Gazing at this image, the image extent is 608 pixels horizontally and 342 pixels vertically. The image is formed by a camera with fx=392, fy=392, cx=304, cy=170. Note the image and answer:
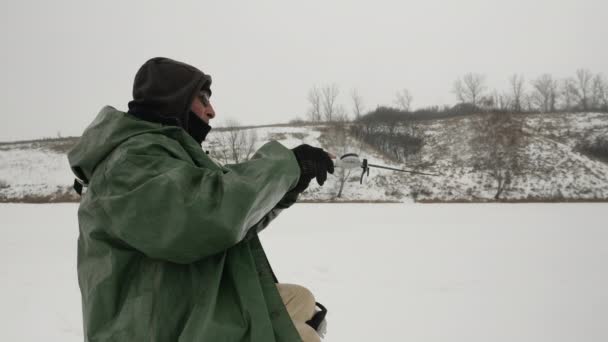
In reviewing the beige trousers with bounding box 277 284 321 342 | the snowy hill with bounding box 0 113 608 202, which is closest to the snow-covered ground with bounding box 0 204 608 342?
the beige trousers with bounding box 277 284 321 342

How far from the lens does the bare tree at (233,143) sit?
112 feet

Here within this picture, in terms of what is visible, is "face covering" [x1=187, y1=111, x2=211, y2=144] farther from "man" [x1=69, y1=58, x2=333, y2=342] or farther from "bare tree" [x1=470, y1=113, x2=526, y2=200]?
"bare tree" [x1=470, y1=113, x2=526, y2=200]

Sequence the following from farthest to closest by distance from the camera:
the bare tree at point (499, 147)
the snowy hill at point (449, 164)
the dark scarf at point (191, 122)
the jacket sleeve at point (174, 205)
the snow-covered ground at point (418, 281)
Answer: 1. the bare tree at point (499, 147)
2. the snowy hill at point (449, 164)
3. the snow-covered ground at point (418, 281)
4. the dark scarf at point (191, 122)
5. the jacket sleeve at point (174, 205)

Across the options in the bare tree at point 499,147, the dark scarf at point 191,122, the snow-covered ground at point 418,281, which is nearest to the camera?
the dark scarf at point 191,122

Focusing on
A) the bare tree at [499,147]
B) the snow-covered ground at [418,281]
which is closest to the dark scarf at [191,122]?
the snow-covered ground at [418,281]

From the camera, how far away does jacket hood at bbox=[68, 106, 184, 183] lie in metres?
1.16

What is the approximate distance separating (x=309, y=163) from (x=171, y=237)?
530 mm

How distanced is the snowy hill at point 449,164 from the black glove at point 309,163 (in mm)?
25113

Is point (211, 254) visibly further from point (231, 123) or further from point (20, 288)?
point (231, 123)

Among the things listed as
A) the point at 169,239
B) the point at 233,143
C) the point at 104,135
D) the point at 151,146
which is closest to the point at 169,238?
the point at 169,239

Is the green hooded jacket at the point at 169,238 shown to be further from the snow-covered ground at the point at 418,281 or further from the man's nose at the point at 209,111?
the snow-covered ground at the point at 418,281

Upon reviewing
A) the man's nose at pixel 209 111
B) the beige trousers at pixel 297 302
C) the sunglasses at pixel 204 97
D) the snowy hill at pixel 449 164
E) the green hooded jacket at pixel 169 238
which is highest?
the sunglasses at pixel 204 97

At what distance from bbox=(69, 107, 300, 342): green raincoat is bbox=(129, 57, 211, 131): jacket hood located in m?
0.14

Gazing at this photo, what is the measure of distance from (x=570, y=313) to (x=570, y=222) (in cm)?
886
